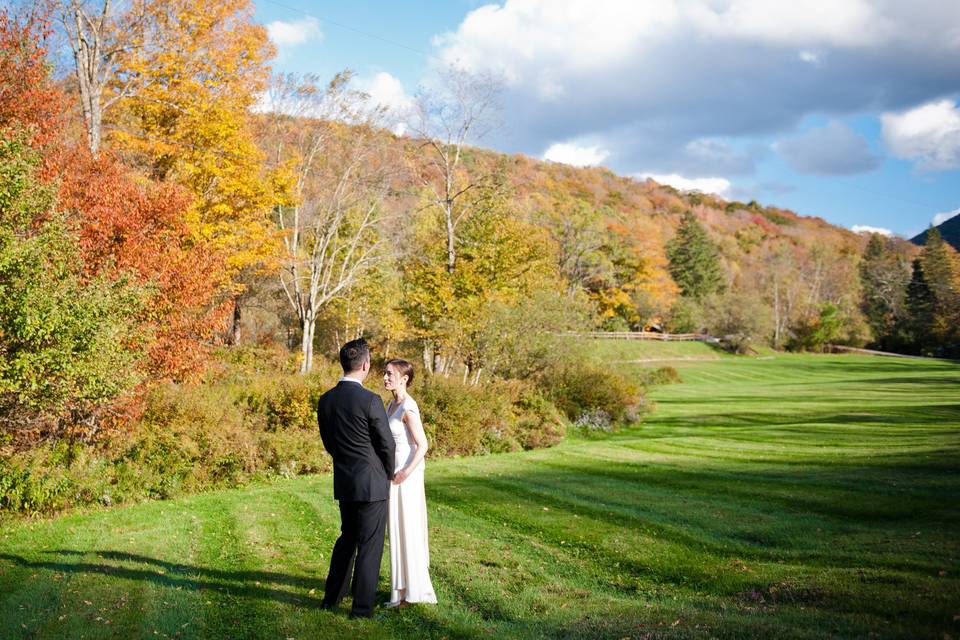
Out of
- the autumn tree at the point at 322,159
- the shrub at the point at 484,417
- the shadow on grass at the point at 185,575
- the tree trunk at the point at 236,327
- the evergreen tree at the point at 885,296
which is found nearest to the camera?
the shadow on grass at the point at 185,575

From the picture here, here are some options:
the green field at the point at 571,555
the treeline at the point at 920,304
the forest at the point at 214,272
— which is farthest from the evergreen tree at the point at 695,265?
the green field at the point at 571,555

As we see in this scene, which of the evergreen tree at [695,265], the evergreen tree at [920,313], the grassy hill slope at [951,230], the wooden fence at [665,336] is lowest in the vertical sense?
the wooden fence at [665,336]

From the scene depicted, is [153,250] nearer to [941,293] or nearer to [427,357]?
[427,357]

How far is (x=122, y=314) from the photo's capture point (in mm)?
10070

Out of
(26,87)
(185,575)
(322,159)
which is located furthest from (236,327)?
(185,575)

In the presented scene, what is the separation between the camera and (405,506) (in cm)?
554

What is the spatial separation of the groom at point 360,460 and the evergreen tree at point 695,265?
76738mm

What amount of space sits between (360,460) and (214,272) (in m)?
11.4

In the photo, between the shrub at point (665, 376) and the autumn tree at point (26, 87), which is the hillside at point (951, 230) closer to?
the shrub at point (665, 376)

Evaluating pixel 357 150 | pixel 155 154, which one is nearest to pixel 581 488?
pixel 155 154

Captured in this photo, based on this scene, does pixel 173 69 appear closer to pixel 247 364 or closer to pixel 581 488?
pixel 247 364

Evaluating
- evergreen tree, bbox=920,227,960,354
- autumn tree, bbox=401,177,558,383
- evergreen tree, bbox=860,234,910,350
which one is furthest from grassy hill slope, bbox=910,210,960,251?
autumn tree, bbox=401,177,558,383

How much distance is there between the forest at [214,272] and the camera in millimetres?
9836

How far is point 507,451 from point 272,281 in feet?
65.1
